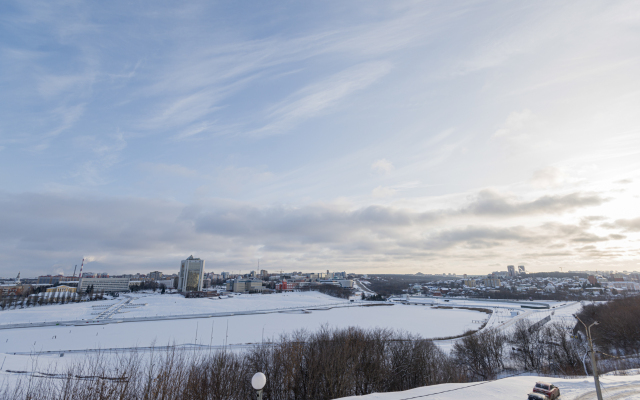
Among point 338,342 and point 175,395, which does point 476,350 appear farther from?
point 175,395

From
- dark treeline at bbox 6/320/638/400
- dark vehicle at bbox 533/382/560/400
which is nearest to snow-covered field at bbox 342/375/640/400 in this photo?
dark vehicle at bbox 533/382/560/400

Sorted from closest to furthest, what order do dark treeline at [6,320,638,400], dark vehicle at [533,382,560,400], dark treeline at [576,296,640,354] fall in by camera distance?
dark vehicle at [533,382,560,400] → dark treeline at [6,320,638,400] → dark treeline at [576,296,640,354]

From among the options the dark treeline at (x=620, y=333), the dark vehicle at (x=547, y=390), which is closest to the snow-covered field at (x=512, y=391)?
the dark vehicle at (x=547, y=390)

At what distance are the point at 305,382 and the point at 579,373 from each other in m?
33.0

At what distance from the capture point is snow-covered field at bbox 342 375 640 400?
16817mm

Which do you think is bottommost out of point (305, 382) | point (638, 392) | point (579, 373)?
point (579, 373)

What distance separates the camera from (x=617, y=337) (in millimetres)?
48719

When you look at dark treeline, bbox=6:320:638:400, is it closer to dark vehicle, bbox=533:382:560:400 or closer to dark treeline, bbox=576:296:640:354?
dark vehicle, bbox=533:382:560:400

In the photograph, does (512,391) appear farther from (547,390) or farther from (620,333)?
(620,333)

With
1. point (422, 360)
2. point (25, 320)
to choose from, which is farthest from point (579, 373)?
point (25, 320)

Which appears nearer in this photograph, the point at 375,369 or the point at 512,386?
the point at 512,386

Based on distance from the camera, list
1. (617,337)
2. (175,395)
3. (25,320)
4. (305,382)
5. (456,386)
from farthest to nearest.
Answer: (25,320) < (617,337) < (305,382) < (456,386) < (175,395)

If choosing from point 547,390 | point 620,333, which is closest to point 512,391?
point 547,390

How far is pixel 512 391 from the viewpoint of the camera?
1839cm
